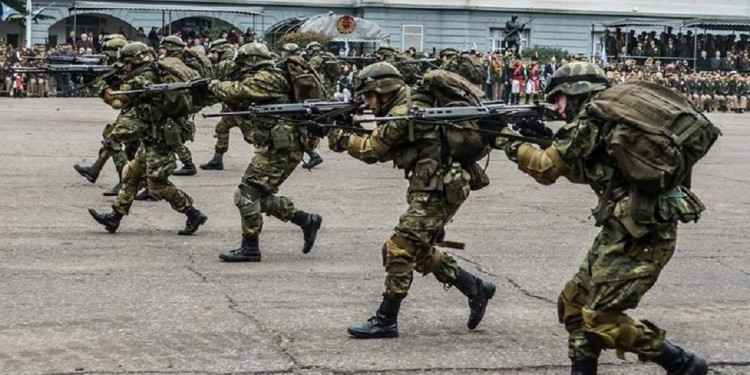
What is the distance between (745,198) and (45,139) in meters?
11.2

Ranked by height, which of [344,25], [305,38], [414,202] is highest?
[344,25]

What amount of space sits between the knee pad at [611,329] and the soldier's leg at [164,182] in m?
5.82

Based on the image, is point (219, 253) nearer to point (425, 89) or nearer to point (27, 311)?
point (27, 311)

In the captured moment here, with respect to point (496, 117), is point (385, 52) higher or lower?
higher

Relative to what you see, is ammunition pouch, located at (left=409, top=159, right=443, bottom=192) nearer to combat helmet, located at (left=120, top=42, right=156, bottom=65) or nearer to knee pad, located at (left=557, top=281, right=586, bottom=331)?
knee pad, located at (left=557, top=281, right=586, bottom=331)

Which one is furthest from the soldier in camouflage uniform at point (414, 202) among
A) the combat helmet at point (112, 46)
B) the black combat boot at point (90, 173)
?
the black combat boot at point (90, 173)

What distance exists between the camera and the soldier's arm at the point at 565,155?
6.09 metres

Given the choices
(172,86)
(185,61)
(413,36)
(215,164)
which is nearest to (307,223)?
(172,86)

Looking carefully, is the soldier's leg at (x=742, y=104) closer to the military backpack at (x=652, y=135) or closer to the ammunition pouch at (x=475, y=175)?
the ammunition pouch at (x=475, y=175)

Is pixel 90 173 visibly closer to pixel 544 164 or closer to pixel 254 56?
pixel 254 56

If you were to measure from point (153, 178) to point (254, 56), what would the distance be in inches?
65.0

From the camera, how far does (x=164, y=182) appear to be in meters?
11.2

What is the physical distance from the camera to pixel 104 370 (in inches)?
265

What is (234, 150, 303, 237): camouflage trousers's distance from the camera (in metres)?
10.1
